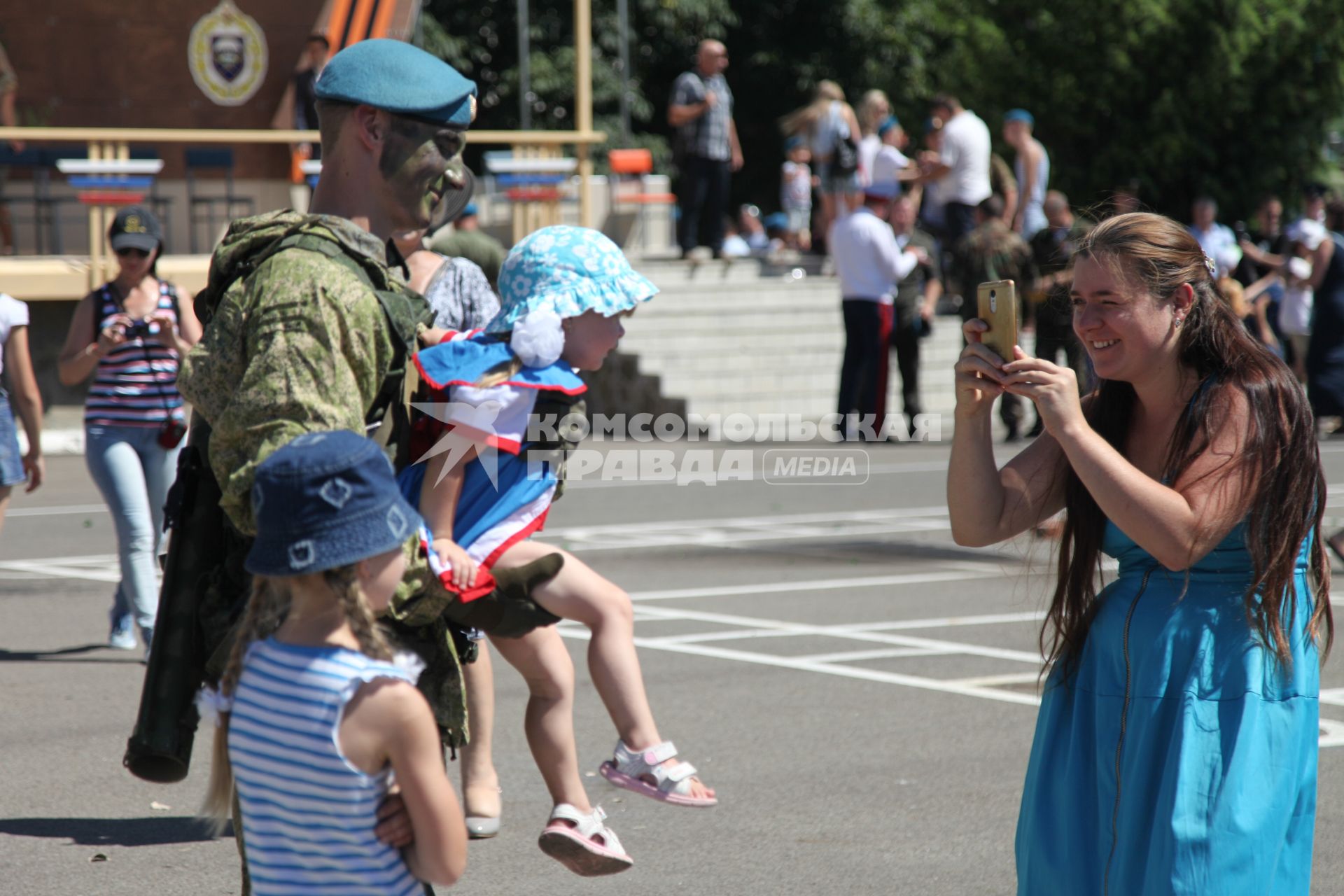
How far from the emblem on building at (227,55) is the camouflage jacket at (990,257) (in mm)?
11157

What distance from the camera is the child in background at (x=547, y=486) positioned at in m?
3.69

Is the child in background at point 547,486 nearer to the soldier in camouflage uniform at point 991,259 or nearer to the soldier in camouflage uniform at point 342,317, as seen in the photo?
the soldier in camouflage uniform at point 342,317

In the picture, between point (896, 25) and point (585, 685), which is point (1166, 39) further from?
point (585, 685)

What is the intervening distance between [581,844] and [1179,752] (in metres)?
1.29

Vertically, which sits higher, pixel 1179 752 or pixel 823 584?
pixel 1179 752

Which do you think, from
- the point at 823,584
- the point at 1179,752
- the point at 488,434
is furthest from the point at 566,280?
the point at 823,584

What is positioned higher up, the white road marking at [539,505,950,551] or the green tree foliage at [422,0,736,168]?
the green tree foliage at [422,0,736,168]

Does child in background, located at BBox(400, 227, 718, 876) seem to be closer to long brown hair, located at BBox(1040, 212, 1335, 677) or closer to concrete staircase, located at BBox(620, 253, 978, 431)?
long brown hair, located at BBox(1040, 212, 1335, 677)

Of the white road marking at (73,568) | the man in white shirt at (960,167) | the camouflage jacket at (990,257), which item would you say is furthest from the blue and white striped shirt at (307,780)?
the man in white shirt at (960,167)

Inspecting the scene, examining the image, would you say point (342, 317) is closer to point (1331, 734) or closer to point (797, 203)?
point (1331, 734)

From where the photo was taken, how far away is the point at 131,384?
7941 millimetres

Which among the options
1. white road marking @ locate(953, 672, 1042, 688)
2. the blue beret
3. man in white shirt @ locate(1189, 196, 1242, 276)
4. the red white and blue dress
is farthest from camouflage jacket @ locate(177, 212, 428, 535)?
man in white shirt @ locate(1189, 196, 1242, 276)

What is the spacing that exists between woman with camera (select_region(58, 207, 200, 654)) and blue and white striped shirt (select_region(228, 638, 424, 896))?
17.2ft

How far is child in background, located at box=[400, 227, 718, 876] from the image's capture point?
369 centimetres
